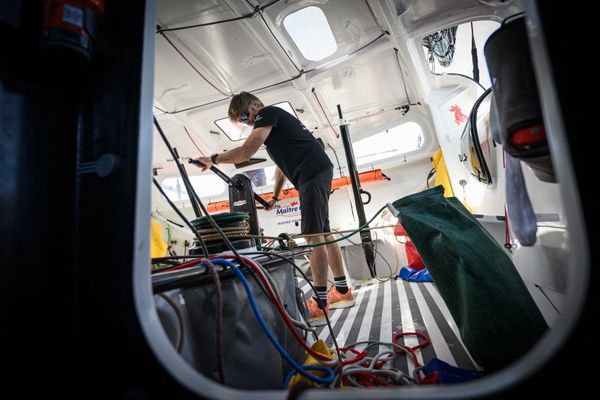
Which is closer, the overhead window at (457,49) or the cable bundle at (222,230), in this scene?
the cable bundle at (222,230)

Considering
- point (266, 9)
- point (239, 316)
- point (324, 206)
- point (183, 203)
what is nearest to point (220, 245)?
point (239, 316)

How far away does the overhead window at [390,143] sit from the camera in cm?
362

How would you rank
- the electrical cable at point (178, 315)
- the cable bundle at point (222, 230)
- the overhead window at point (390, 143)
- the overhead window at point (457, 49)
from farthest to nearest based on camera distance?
the overhead window at point (390, 143) → the overhead window at point (457, 49) → the cable bundle at point (222, 230) → the electrical cable at point (178, 315)

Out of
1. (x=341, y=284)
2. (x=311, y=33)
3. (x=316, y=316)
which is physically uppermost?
(x=311, y=33)

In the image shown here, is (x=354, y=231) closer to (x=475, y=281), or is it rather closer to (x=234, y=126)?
(x=475, y=281)

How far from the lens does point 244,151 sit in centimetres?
160

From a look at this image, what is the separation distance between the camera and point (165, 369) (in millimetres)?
400

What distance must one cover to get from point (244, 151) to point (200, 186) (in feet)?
10.7

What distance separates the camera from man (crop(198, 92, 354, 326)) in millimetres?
1680

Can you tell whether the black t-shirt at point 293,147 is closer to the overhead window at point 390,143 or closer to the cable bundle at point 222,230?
the cable bundle at point 222,230

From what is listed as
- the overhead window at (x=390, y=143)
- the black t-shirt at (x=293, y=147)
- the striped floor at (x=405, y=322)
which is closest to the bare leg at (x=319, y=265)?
the striped floor at (x=405, y=322)

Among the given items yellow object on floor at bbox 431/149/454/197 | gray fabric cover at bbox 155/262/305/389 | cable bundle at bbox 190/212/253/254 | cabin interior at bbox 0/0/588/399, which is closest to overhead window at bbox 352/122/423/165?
yellow object on floor at bbox 431/149/454/197

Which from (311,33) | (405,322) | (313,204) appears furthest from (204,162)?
(311,33)

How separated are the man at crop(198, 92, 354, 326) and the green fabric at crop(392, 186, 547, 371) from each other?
2.89 ft
